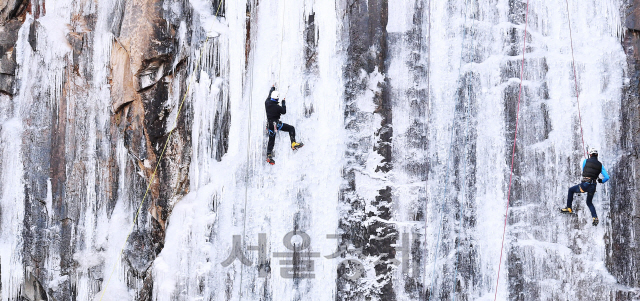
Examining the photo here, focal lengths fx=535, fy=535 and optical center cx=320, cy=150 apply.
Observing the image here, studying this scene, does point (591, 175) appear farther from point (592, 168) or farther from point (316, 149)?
point (316, 149)

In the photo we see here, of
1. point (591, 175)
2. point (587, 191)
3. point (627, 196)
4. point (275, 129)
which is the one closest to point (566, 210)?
point (587, 191)

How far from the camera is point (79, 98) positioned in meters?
9.30

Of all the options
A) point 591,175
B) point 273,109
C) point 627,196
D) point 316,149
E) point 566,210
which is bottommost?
point 566,210

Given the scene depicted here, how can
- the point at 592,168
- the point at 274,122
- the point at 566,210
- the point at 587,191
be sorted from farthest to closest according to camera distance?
1. the point at 274,122
2. the point at 566,210
3. the point at 587,191
4. the point at 592,168

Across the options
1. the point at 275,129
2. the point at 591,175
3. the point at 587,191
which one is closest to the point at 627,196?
the point at 587,191

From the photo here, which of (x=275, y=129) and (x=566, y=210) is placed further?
(x=275, y=129)

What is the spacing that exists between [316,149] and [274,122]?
941 millimetres

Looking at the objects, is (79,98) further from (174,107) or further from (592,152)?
(592,152)

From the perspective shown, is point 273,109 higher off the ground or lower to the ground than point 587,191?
higher

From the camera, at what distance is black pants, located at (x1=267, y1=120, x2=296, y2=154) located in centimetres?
868

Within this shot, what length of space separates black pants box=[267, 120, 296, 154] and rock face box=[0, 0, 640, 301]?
1.15 feet

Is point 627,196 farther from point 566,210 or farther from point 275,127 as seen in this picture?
point 275,127

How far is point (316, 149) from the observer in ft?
30.0

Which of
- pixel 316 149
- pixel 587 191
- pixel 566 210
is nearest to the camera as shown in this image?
pixel 587 191
